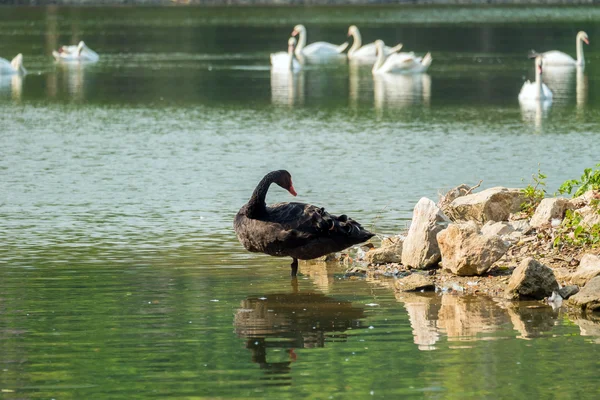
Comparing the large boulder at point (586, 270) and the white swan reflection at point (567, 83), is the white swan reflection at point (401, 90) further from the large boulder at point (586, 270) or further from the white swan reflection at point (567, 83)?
the large boulder at point (586, 270)

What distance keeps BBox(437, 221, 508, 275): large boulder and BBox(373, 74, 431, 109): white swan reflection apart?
19977mm

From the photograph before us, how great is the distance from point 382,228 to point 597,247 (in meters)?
3.51

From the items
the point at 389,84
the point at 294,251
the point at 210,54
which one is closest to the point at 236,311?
the point at 294,251

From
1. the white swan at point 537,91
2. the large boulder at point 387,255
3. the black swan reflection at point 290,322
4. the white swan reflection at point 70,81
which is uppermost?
the white swan reflection at point 70,81

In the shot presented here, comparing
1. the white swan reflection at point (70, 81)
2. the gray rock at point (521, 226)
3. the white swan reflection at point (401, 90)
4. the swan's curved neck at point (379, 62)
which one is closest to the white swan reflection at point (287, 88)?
the white swan reflection at point (401, 90)

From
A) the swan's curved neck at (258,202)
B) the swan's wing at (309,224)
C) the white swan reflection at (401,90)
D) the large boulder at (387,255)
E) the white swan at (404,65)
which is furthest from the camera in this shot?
the white swan at (404,65)

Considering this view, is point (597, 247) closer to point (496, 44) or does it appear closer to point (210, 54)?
point (210, 54)

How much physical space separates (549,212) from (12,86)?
27.4 m

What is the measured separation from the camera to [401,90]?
3734 cm

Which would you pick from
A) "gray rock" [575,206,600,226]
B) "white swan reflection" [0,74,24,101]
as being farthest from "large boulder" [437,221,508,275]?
"white swan reflection" [0,74,24,101]

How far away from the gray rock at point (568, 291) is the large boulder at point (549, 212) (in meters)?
2.02

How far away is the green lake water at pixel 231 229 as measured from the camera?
29.9ft

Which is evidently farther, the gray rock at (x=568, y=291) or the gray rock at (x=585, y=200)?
the gray rock at (x=585, y=200)

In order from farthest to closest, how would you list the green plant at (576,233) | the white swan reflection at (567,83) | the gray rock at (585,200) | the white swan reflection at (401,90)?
the white swan reflection at (567,83), the white swan reflection at (401,90), the gray rock at (585,200), the green plant at (576,233)
